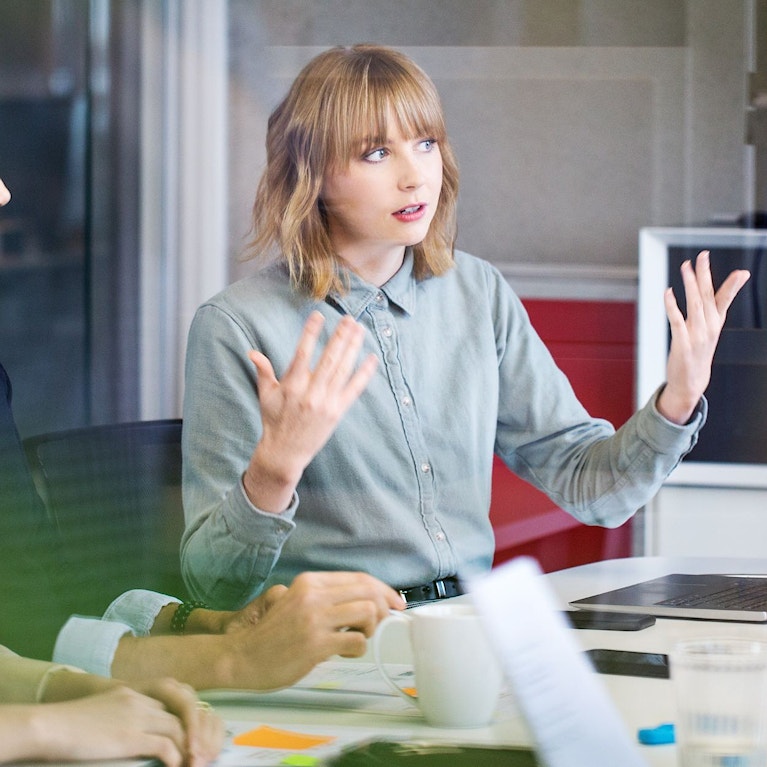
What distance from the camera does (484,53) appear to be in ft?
3.15

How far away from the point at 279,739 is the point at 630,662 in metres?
0.28

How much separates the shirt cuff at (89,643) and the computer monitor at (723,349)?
1.60ft

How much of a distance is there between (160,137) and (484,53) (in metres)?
0.26

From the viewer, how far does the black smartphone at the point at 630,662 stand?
865 millimetres

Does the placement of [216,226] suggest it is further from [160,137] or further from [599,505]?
[599,505]

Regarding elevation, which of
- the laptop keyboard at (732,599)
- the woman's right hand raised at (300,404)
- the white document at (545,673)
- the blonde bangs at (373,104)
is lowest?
the laptop keyboard at (732,599)

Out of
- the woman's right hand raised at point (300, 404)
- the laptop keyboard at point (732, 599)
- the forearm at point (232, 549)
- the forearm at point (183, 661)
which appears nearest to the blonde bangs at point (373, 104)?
the woman's right hand raised at point (300, 404)

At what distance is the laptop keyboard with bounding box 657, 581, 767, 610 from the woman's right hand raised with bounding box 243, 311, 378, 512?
42 centimetres

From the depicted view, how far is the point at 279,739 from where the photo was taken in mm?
763

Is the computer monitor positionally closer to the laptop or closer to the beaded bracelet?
the laptop

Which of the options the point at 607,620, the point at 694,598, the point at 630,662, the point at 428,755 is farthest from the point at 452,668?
the point at 694,598

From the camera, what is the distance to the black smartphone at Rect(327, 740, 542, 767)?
732mm

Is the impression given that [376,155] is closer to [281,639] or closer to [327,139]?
[327,139]

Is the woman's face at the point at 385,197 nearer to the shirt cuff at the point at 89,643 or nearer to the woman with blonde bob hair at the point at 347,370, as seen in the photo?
the woman with blonde bob hair at the point at 347,370
